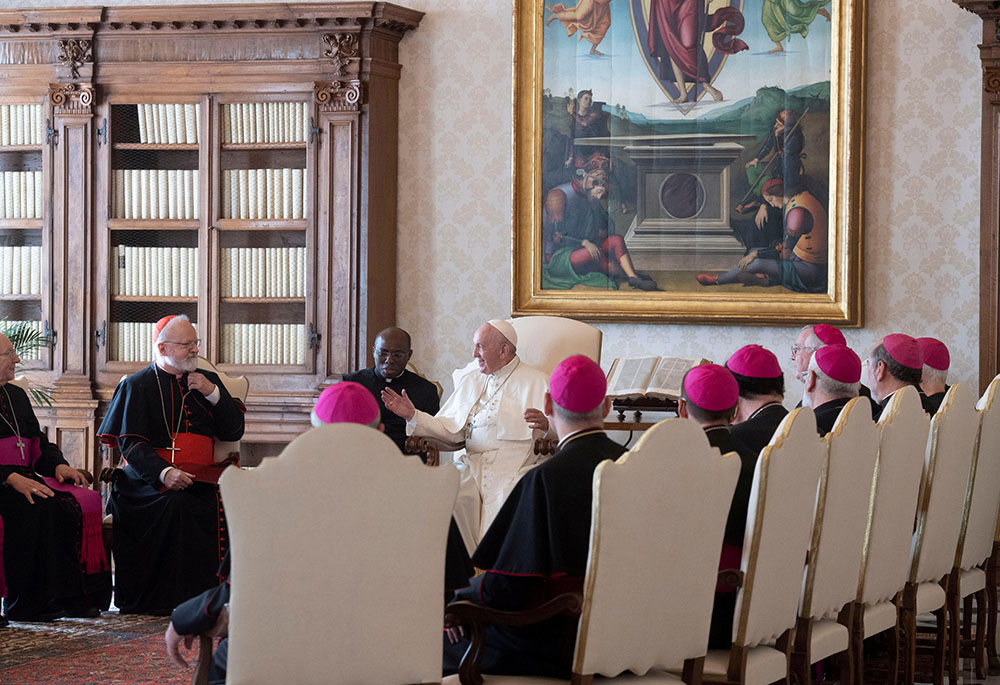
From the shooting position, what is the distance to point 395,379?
23.8ft

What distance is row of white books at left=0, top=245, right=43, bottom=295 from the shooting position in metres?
8.59

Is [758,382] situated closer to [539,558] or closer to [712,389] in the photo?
[712,389]

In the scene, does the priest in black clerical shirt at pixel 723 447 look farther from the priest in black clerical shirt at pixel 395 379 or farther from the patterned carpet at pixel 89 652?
the priest in black clerical shirt at pixel 395 379

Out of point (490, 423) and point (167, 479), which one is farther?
point (490, 423)

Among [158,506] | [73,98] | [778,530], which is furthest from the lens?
[73,98]

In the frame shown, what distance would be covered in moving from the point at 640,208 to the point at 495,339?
1922 millimetres

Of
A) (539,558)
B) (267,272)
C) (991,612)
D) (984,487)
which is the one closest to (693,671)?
(539,558)

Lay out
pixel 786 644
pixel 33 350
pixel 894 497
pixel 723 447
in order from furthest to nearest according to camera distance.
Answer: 1. pixel 33 350
2. pixel 894 497
3. pixel 723 447
4. pixel 786 644

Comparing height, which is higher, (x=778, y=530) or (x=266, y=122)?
(x=266, y=122)

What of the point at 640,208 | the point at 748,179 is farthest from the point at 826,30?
the point at 640,208

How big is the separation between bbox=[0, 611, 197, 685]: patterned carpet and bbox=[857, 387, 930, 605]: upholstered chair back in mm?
2703

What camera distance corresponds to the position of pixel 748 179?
7.91 metres

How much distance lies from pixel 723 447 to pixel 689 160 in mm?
4299

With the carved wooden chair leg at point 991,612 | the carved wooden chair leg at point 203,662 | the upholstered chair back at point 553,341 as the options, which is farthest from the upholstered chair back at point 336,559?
the upholstered chair back at point 553,341
